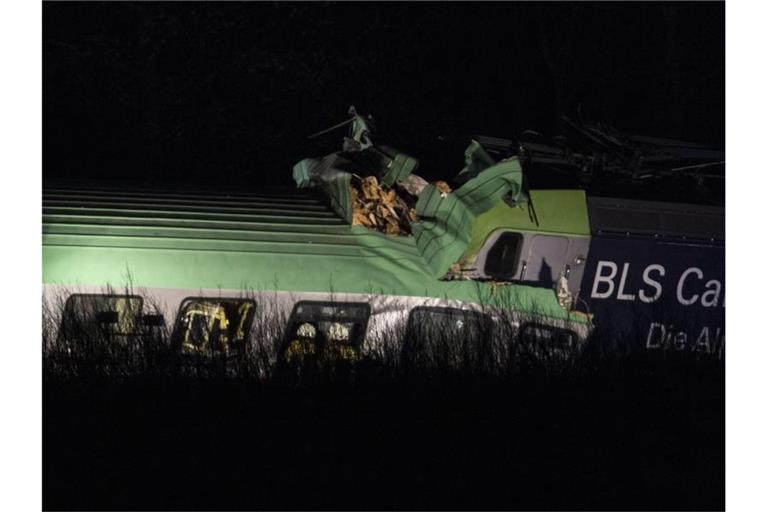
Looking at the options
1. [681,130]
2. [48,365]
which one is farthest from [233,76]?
[48,365]

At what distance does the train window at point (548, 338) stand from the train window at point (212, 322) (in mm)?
1597

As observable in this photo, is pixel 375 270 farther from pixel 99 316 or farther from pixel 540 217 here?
pixel 99 316

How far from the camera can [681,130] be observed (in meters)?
22.1

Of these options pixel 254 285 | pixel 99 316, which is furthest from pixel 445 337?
pixel 99 316

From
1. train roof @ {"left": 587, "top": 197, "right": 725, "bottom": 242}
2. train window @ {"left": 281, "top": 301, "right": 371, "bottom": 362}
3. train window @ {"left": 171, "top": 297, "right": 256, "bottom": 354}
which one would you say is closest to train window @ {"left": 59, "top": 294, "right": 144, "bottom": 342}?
train window @ {"left": 171, "top": 297, "right": 256, "bottom": 354}

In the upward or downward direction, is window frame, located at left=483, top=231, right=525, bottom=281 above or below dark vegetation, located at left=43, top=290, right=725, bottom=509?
above

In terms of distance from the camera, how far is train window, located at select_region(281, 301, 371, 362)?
9.05 metres

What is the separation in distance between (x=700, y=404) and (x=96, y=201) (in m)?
4.89

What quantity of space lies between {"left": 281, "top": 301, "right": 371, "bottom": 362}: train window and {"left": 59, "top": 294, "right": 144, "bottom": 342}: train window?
0.91 meters

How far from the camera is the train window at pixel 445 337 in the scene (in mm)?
8672

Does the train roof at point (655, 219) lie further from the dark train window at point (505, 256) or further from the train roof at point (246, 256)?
the train roof at point (246, 256)

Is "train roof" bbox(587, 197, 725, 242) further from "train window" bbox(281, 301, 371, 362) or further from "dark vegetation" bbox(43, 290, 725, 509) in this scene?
"dark vegetation" bbox(43, 290, 725, 509)

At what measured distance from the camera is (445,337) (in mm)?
9008

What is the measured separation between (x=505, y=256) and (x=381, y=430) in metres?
2.96
